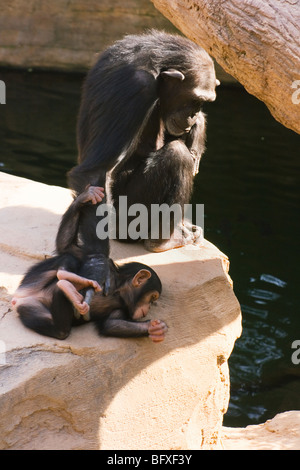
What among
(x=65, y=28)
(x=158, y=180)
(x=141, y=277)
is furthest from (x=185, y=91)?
(x=65, y=28)

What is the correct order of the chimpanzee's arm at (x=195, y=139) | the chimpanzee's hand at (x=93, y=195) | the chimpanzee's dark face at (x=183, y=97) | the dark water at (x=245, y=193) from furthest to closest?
1. the dark water at (x=245, y=193)
2. the chimpanzee's arm at (x=195, y=139)
3. the chimpanzee's dark face at (x=183, y=97)
4. the chimpanzee's hand at (x=93, y=195)

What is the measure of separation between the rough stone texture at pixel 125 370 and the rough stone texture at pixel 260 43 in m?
1.14

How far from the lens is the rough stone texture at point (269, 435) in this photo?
161 inches

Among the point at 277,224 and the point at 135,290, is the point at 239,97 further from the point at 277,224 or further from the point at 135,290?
the point at 135,290

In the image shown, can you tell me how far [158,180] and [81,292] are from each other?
1118 millimetres

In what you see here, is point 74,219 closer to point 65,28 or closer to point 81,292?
point 81,292

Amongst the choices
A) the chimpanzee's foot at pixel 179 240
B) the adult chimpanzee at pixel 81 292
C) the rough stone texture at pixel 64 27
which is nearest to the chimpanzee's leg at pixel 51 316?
the adult chimpanzee at pixel 81 292

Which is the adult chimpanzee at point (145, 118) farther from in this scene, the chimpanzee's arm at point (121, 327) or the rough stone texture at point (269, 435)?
the rough stone texture at point (269, 435)

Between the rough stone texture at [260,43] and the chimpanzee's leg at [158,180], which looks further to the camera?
the chimpanzee's leg at [158,180]

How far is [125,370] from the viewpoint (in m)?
3.38

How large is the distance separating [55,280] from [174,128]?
1386 mm

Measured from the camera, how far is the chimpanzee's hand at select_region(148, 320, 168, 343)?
11.2ft

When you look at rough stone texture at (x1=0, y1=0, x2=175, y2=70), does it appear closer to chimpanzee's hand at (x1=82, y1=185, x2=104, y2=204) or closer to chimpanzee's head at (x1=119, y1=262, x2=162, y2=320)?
chimpanzee's hand at (x1=82, y1=185, x2=104, y2=204)
